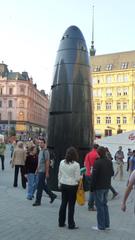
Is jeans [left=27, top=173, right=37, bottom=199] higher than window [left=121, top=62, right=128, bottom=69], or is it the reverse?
window [left=121, top=62, right=128, bottom=69]

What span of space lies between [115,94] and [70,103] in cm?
7881

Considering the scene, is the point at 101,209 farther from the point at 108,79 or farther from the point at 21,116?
the point at 21,116

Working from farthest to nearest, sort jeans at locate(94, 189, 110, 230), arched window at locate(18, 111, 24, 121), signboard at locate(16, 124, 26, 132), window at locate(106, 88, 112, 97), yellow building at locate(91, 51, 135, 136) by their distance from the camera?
1. arched window at locate(18, 111, 24, 121)
2. signboard at locate(16, 124, 26, 132)
3. window at locate(106, 88, 112, 97)
4. yellow building at locate(91, 51, 135, 136)
5. jeans at locate(94, 189, 110, 230)

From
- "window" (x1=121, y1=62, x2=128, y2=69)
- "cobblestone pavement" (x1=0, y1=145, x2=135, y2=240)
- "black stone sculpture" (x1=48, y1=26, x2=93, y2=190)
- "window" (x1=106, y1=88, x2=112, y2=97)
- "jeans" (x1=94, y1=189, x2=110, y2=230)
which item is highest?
"window" (x1=121, y1=62, x2=128, y2=69)

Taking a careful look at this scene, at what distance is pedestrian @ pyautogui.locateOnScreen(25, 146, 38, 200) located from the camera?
36.7 ft

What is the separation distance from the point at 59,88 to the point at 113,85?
79.0 meters

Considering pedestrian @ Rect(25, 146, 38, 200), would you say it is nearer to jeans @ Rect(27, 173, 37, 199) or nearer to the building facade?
jeans @ Rect(27, 173, 37, 199)

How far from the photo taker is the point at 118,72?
90.7m

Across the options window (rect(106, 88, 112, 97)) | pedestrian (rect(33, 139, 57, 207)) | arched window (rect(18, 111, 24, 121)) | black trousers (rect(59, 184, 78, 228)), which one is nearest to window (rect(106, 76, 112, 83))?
window (rect(106, 88, 112, 97))

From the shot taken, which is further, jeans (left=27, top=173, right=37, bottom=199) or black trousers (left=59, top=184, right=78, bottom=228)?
jeans (left=27, top=173, right=37, bottom=199)

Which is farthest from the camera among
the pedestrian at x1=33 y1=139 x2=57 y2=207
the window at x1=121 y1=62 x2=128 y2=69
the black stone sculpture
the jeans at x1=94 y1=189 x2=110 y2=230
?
the window at x1=121 y1=62 x2=128 y2=69

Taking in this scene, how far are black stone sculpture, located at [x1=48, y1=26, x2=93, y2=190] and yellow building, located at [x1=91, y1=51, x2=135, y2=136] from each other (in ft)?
242

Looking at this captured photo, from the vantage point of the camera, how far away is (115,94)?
90500mm

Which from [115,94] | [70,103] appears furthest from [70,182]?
[115,94]
